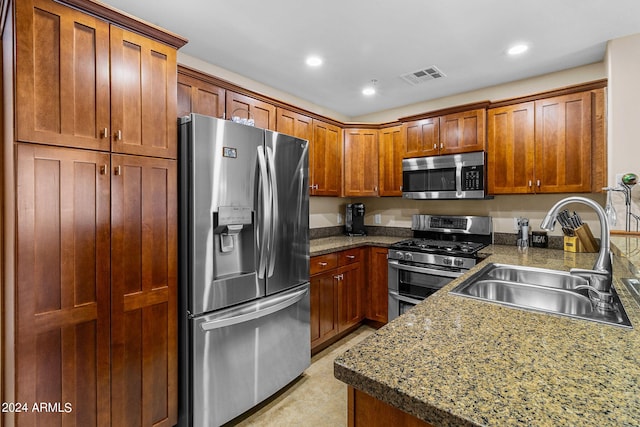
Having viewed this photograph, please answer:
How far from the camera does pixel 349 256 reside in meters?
3.19

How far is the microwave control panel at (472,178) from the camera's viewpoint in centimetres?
297

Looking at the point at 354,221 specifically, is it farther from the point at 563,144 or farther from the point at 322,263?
the point at 563,144

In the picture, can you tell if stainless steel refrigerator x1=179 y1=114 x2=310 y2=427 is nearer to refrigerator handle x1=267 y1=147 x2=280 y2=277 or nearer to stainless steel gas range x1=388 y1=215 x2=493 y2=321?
refrigerator handle x1=267 y1=147 x2=280 y2=277

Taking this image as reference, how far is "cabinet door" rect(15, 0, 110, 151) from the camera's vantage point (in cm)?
129

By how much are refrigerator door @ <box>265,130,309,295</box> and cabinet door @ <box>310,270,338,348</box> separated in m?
0.38

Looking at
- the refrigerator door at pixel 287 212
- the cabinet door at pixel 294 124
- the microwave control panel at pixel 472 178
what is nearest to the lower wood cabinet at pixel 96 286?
the refrigerator door at pixel 287 212

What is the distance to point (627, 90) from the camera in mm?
2270

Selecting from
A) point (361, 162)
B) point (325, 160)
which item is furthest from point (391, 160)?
point (325, 160)

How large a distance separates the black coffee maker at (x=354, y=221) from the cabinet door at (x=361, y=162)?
1.31 feet

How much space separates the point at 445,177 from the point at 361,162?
1.02 meters

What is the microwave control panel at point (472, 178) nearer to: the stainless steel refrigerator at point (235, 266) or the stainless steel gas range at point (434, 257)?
the stainless steel gas range at point (434, 257)

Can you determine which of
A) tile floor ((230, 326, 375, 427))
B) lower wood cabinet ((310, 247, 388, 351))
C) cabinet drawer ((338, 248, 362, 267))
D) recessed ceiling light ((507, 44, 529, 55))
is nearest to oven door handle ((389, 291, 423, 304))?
lower wood cabinet ((310, 247, 388, 351))

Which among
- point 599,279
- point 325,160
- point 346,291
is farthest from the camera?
point 325,160

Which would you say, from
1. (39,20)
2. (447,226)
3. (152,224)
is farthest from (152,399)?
(447,226)
